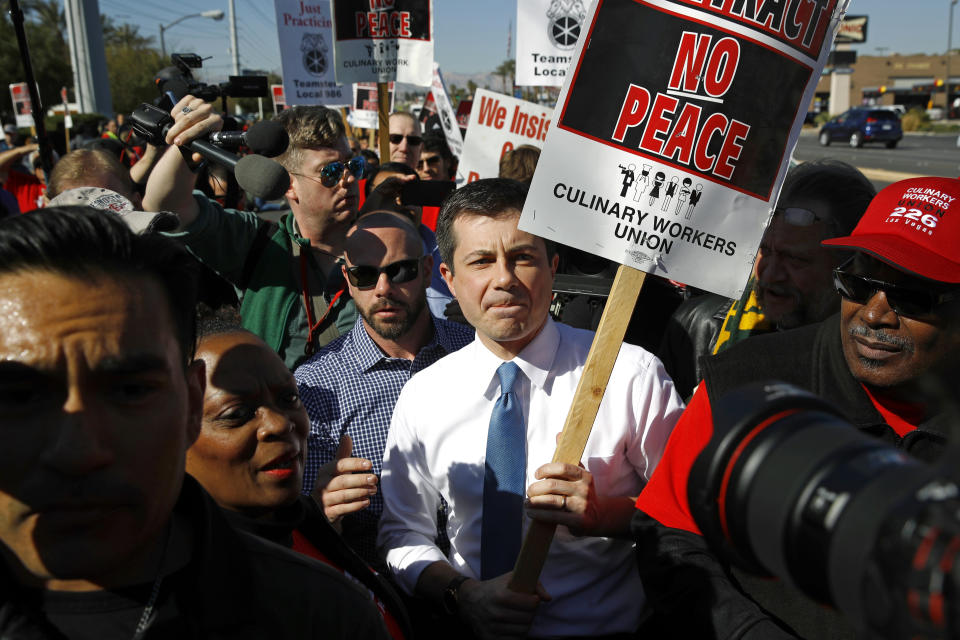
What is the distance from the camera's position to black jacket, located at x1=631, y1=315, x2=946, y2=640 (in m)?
1.89

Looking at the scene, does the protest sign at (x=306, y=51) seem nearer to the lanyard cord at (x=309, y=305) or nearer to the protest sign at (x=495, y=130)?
the protest sign at (x=495, y=130)

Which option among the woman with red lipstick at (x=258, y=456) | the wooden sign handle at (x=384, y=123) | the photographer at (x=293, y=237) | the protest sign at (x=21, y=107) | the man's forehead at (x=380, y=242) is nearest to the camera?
the woman with red lipstick at (x=258, y=456)

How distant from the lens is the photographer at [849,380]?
1.92 m

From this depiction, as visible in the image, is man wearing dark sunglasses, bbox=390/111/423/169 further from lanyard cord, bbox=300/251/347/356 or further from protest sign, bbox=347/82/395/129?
lanyard cord, bbox=300/251/347/356

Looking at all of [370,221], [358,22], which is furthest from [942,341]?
[358,22]

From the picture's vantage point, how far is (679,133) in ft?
6.70

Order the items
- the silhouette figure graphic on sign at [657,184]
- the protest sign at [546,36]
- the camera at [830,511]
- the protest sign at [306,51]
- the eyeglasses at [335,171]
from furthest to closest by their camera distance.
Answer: the protest sign at [306,51], the protest sign at [546,36], the eyeglasses at [335,171], the silhouette figure graphic on sign at [657,184], the camera at [830,511]

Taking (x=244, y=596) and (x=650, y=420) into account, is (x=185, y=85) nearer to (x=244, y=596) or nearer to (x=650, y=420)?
(x=650, y=420)

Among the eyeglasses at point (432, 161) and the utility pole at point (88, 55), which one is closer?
the eyeglasses at point (432, 161)

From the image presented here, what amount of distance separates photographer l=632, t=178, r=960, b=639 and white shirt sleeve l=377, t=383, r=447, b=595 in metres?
0.65

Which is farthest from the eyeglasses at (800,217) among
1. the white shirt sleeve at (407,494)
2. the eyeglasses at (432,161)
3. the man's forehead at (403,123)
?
the man's forehead at (403,123)

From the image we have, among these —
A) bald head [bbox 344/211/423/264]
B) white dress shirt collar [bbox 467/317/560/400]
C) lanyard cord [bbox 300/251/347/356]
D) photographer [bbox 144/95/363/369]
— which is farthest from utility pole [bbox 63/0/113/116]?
white dress shirt collar [bbox 467/317/560/400]

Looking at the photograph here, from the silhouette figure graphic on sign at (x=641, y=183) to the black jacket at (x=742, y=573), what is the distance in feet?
1.57

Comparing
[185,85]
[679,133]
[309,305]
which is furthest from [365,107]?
[679,133]
